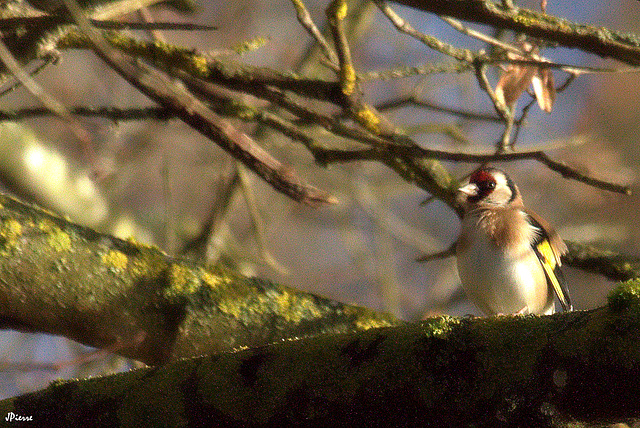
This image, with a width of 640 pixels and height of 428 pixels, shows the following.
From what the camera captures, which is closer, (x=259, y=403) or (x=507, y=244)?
(x=259, y=403)

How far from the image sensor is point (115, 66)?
2.46 m

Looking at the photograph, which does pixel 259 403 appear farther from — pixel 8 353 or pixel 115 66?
pixel 8 353

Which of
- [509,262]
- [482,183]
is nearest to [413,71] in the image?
[509,262]

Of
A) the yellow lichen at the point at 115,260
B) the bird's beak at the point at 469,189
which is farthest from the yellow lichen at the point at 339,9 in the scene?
the yellow lichen at the point at 115,260

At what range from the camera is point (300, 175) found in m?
6.08

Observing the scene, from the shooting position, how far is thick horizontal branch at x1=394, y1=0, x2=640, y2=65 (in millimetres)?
2617

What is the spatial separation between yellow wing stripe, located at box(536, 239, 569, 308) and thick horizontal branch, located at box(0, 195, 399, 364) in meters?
1.00

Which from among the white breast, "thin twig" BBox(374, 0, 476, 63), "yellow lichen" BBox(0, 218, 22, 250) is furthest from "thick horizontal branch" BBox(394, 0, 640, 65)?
"yellow lichen" BBox(0, 218, 22, 250)

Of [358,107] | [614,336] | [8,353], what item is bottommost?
[8,353]

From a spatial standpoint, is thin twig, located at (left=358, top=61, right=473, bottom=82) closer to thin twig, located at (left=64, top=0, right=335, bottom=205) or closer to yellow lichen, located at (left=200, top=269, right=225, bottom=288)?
thin twig, located at (left=64, top=0, right=335, bottom=205)

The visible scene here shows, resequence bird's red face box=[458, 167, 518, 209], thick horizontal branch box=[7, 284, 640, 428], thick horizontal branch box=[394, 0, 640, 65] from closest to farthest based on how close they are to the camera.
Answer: thick horizontal branch box=[7, 284, 640, 428] → thick horizontal branch box=[394, 0, 640, 65] → bird's red face box=[458, 167, 518, 209]

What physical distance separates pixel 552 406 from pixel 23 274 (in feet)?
6.18

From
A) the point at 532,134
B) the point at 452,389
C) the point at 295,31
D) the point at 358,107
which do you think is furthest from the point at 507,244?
the point at 295,31

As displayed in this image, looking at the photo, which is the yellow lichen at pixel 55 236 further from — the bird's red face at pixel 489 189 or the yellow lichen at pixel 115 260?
the bird's red face at pixel 489 189
